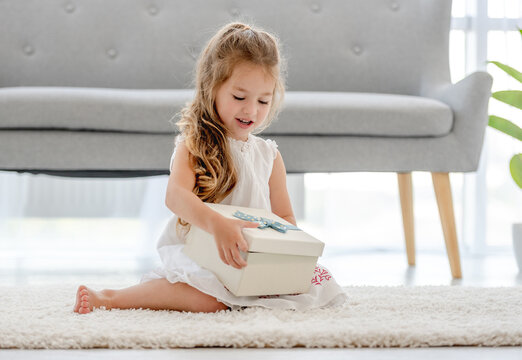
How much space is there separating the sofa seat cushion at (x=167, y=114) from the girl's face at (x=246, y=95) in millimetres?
418

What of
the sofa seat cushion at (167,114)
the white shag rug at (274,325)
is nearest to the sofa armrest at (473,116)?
the sofa seat cushion at (167,114)

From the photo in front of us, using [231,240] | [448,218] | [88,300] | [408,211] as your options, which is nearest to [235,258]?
[231,240]

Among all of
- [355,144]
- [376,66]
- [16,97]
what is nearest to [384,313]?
[355,144]

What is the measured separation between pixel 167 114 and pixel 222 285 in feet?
2.15

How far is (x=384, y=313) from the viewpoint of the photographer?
104 centimetres

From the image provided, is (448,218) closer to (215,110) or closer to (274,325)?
(215,110)

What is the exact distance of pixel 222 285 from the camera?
1.08 m

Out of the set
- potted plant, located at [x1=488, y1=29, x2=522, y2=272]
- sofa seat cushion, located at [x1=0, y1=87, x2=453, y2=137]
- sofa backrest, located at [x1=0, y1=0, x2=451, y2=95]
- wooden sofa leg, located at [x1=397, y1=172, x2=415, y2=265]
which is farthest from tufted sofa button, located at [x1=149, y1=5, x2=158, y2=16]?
potted plant, located at [x1=488, y1=29, x2=522, y2=272]

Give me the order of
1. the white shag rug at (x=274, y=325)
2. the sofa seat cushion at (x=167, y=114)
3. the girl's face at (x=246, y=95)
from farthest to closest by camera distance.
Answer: the sofa seat cushion at (x=167, y=114) < the girl's face at (x=246, y=95) < the white shag rug at (x=274, y=325)

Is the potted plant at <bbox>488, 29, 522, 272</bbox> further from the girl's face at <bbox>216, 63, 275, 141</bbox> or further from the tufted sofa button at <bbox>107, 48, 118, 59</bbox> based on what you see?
the tufted sofa button at <bbox>107, 48, 118, 59</bbox>

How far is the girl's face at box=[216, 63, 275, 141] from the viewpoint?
3.84 ft

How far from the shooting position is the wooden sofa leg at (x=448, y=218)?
167 centimetres

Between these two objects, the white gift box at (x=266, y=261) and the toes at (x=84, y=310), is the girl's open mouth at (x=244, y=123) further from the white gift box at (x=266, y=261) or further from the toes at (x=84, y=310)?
the toes at (x=84, y=310)

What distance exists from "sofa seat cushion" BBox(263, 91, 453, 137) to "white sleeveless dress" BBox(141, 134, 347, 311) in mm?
304
